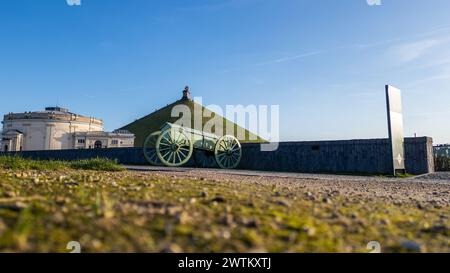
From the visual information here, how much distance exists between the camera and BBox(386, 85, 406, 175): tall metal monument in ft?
52.6

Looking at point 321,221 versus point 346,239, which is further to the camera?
point 321,221

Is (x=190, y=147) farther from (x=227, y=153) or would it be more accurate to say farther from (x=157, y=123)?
(x=157, y=123)

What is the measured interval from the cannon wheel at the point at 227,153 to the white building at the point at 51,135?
4180 centimetres

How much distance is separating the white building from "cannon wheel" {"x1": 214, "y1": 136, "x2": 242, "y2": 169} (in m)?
41.8

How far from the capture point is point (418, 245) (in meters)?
2.19

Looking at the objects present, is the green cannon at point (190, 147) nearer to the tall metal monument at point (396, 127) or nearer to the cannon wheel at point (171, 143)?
the cannon wheel at point (171, 143)

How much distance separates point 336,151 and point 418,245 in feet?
60.7

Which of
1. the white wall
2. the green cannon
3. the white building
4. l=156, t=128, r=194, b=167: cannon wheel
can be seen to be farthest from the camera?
the white wall

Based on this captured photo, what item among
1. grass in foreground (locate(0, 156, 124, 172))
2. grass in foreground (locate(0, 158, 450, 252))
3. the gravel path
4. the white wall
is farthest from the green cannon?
the white wall

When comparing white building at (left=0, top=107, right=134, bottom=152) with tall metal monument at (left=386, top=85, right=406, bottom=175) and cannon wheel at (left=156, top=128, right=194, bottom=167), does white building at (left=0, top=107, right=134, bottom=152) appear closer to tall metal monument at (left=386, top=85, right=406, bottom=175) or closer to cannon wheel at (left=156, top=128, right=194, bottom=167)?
cannon wheel at (left=156, top=128, right=194, bottom=167)

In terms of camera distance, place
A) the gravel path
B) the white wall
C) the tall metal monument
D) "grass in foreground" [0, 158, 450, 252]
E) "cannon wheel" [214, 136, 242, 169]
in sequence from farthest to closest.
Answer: the white wall → "cannon wheel" [214, 136, 242, 169] → the tall metal monument → the gravel path → "grass in foreground" [0, 158, 450, 252]

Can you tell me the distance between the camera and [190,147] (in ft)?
59.4
